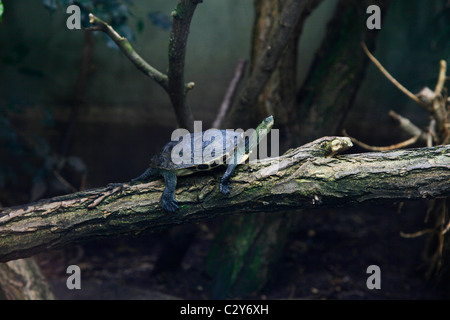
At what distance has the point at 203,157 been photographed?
2492 millimetres

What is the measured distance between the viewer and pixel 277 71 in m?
3.72

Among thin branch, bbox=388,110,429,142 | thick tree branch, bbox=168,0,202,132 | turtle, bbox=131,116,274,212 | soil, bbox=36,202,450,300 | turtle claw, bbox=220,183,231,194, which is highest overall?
thick tree branch, bbox=168,0,202,132

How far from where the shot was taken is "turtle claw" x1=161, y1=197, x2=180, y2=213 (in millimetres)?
2480

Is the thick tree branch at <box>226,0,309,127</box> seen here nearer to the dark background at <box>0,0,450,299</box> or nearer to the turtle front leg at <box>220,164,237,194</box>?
the turtle front leg at <box>220,164,237,194</box>

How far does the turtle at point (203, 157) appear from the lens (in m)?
2.48

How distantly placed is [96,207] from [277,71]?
6.96 feet

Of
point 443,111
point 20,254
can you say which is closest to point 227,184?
point 20,254

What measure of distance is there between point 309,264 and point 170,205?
94.6 inches

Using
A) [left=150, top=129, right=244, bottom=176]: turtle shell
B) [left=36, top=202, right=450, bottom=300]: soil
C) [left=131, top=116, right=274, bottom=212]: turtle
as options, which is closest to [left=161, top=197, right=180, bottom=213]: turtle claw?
[left=131, top=116, right=274, bottom=212]: turtle

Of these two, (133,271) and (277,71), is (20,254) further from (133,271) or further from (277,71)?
(277,71)

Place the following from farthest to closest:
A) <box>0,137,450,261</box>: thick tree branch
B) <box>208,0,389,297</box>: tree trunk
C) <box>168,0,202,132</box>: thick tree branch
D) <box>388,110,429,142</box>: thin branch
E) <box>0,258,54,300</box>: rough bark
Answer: <box>208,0,389,297</box>: tree trunk → <box>388,110,429,142</box>: thin branch → <box>0,258,54,300</box>: rough bark → <box>168,0,202,132</box>: thick tree branch → <box>0,137,450,261</box>: thick tree branch

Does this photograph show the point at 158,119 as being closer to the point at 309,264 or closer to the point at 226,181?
the point at 309,264

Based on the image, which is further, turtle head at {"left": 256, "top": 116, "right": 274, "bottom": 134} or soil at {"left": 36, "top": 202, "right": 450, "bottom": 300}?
soil at {"left": 36, "top": 202, "right": 450, "bottom": 300}

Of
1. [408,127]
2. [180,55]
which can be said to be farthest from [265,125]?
[408,127]
